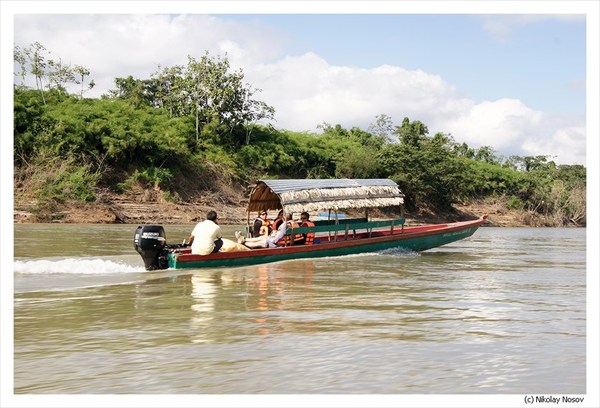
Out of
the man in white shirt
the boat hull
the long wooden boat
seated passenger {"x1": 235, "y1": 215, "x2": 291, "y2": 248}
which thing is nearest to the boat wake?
the long wooden boat

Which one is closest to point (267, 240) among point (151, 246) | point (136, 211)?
point (151, 246)

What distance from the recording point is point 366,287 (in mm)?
9586

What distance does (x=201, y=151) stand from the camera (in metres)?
Result: 31.6

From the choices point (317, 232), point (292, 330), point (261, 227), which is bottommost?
point (292, 330)

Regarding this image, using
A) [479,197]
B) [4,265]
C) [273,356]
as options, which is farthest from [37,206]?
[479,197]

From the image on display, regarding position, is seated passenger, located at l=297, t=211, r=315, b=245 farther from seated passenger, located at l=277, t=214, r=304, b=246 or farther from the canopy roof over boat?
the canopy roof over boat

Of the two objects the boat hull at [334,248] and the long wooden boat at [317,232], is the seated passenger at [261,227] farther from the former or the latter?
the boat hull at [334,248]

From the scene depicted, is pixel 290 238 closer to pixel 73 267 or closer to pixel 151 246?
pixel 151 246

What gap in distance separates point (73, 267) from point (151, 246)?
1.27m

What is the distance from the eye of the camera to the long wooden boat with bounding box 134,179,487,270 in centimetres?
1073

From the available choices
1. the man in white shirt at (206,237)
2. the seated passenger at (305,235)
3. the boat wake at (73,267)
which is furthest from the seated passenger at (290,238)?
the boat wake at (73,267)

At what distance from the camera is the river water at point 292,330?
495 centimetres

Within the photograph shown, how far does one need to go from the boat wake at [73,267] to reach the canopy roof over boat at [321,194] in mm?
3351

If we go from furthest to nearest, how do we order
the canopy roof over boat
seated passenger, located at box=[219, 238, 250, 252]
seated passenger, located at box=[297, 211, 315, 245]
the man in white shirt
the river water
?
seated passenger, located at box=[297, 211, 315, 245]
the canopy roof over boat
seated passenger, located at box=[219, 238, 250, 252]
the man in white shirt
the river water
